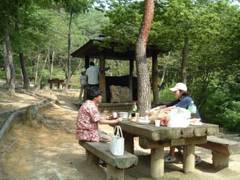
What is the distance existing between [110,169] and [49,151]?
9.04 ft

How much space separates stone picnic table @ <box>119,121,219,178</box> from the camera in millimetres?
5902

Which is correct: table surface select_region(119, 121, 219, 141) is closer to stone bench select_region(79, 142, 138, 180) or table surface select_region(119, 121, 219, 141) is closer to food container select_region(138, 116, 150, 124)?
food container select_region(138, 116, 150, 124)

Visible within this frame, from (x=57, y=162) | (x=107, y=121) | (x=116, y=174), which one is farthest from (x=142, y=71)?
(x=116, y=174)

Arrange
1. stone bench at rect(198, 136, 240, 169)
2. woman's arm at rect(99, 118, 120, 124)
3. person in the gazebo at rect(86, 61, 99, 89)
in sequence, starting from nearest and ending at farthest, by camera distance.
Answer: woman's arm at rect(99, 118, 120, 124)
stone bench at rect(198, 136, 240, 169)
person in the gazebo at rect(86, 61, 99, 89)

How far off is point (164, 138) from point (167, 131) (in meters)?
0.11

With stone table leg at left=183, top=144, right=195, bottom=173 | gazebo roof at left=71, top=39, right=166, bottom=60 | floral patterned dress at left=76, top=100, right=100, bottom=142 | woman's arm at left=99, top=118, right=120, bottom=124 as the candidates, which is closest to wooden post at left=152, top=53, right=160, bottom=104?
gazebo roof at left=71, top=39, right=166, bottom=60

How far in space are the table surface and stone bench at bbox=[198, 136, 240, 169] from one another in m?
0.71

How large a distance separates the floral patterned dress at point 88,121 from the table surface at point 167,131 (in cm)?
64

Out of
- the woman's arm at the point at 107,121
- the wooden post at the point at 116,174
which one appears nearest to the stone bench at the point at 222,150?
the woman's arm at the point at 107,121

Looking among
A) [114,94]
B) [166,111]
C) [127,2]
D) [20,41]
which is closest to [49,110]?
[114,94]

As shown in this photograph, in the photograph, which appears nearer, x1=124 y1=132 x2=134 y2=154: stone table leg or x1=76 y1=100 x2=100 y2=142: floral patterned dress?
x1=76 y1=100 x2=100 y2=142: floral patterned dress

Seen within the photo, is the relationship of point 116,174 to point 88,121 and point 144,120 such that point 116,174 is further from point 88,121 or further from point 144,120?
point 88,121

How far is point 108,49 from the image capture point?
54.5 ft

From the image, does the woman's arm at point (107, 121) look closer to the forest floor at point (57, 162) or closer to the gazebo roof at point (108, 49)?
the forest floor at point (57, 162)
